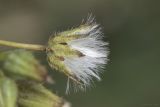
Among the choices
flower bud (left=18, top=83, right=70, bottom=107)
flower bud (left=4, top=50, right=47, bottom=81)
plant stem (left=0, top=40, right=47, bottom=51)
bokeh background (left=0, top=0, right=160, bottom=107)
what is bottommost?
flower bud (left=18, top=83, right=70, bottom=107)

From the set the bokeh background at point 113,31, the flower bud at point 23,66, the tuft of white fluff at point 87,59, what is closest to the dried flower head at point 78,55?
the tuft of white fluff at point 87,59

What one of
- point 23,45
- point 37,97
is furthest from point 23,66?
point 23,45

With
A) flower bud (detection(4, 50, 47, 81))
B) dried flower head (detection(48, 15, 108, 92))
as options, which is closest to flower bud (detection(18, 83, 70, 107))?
flower bud (detection(4, 50, 47, 81))

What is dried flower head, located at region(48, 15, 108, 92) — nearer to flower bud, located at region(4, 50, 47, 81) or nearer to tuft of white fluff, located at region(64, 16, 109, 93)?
tuft of white fluff, located at region(64, 16, 109, 93)

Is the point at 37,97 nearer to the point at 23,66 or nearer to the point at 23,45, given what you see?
Answer: the point at 23,66

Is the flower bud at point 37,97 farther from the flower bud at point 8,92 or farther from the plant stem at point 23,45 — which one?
the plant stem at point 23,45

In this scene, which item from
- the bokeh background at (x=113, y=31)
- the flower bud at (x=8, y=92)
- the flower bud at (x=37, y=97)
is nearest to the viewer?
the flower bud at (x=8, y=92)
